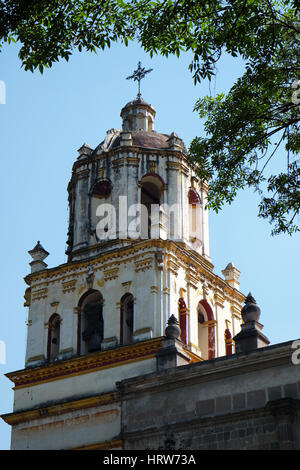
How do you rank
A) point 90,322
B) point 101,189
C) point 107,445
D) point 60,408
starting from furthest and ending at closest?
point 101,189 → point 90,322 → point 60,408 → point 107,445

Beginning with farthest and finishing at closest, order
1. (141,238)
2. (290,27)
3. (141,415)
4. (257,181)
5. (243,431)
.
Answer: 1. (141,238)
2. (141,415)
3. (243,431)
4. (257,181)
5. (290,27)

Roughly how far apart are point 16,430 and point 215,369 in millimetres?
10069

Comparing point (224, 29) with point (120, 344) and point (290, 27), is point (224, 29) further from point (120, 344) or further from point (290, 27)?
point (120, 344)

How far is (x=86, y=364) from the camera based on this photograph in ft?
79.4

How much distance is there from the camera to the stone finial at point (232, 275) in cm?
2809

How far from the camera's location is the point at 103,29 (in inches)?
425

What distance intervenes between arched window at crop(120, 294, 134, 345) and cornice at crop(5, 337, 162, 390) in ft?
2.16

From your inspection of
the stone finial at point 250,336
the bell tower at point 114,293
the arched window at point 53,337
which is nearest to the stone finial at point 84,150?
the bell tower at point 114,293

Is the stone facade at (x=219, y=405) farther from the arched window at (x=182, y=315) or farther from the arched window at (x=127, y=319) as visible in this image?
the arched window at (x=182, y=315)

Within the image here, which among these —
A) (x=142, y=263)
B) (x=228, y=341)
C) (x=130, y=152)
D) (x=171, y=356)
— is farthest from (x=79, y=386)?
(x=130, y=152)

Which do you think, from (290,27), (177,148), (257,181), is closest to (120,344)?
(177,148)

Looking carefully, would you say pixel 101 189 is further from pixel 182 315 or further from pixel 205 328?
pixel 205 328

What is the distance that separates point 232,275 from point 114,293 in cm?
482

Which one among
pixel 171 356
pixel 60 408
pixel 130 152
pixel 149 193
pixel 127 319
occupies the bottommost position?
pixel 171 356
